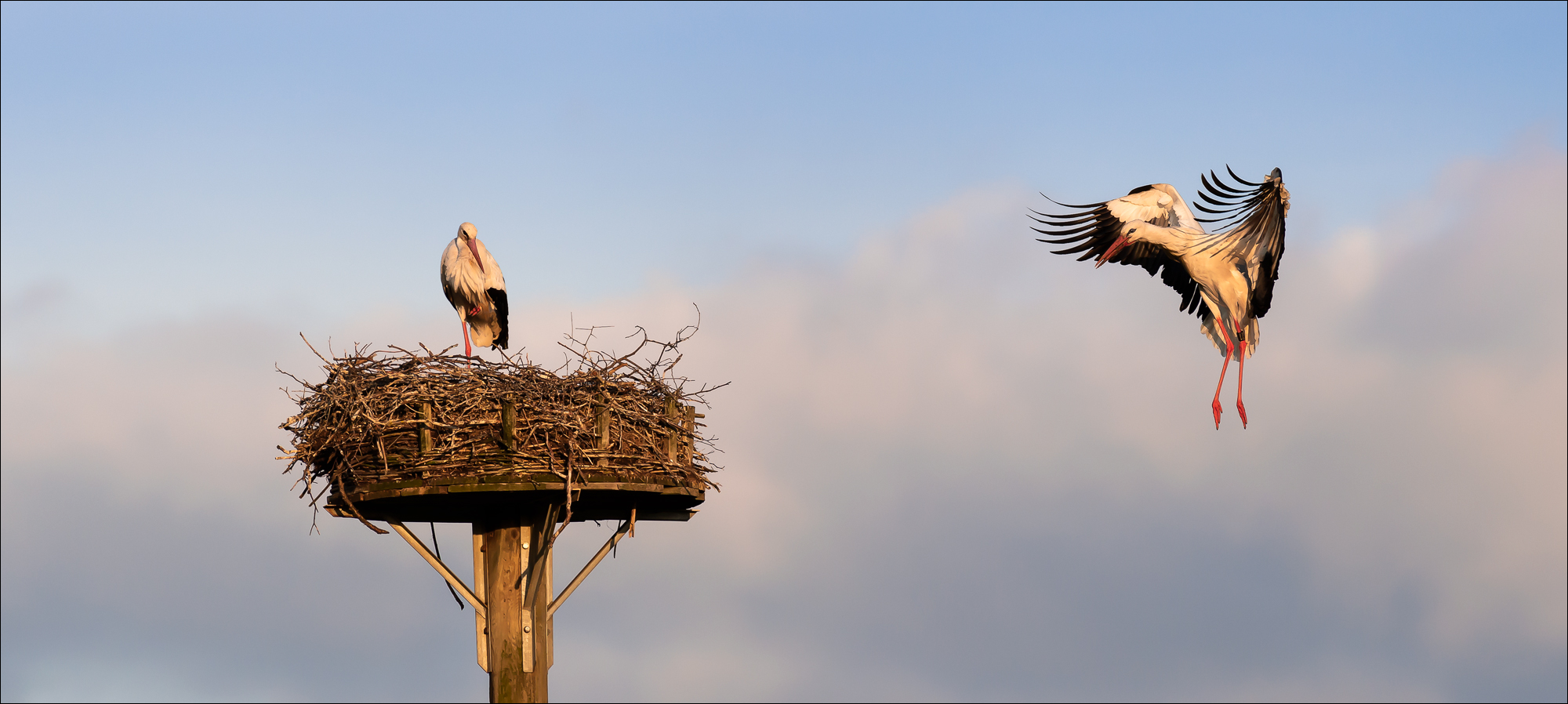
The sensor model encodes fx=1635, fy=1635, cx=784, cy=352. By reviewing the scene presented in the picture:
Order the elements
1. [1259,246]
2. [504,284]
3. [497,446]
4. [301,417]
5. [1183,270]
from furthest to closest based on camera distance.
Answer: [504,284] → [1183,270] → [1259,246] → [301,417] → [497,446]

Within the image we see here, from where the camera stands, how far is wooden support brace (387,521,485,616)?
10312mm

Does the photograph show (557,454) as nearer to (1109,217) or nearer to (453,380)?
(453,380)

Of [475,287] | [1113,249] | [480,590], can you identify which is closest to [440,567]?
[480,590]

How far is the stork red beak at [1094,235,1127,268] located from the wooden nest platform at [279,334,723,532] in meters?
3.96

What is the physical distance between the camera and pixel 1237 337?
12.7 m

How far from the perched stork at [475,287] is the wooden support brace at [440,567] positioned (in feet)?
12.2

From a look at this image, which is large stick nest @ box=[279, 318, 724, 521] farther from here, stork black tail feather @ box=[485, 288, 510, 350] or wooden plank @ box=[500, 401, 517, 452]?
stork black tail feather @ box=[485, 288, 510, 350]

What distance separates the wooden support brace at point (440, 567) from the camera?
10.3 m

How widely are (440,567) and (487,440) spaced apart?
1.07m

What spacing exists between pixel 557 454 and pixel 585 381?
0.64 m

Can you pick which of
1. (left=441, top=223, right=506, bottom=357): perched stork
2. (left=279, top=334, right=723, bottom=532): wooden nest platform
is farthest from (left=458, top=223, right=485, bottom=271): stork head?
(left=279, top=334, right=723, bottom=532): wooden nest platform

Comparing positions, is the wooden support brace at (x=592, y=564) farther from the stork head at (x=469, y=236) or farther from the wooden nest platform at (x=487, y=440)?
the stork head at (x=469, y=236)

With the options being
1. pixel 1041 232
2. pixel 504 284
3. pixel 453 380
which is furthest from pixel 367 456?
pixel 1041 232

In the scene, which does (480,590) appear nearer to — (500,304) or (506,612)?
(506,612)
